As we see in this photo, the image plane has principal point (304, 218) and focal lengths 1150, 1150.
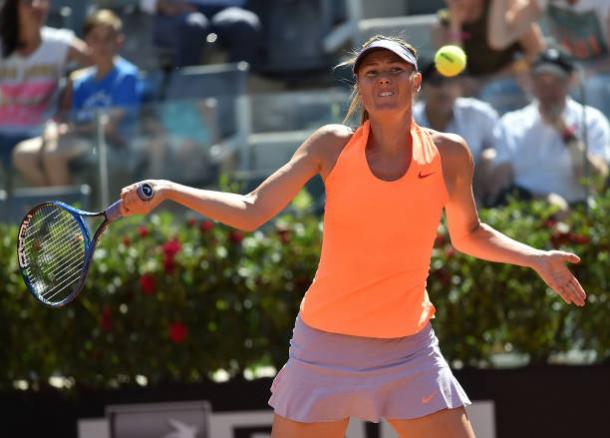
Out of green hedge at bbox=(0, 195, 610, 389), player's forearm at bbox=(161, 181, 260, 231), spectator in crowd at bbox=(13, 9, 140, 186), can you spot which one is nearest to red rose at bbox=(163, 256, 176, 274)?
green hedge at bbox=(0, 195, 610, 389)

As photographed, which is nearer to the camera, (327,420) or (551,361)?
(327,420)

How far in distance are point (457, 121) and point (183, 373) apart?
1.88 m

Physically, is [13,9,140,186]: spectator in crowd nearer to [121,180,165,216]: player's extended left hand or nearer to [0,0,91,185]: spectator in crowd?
[0,0,91,185]: spectator in crowd

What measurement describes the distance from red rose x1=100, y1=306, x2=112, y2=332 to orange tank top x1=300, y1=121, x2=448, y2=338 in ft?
6.81

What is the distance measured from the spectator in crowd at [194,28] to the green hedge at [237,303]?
2422mm

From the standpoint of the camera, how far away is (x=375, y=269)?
11.2ft

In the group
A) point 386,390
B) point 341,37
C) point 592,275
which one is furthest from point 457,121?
point 386,390

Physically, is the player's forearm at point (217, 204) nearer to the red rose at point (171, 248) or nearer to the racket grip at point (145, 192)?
the racket grip at point (145, 192)

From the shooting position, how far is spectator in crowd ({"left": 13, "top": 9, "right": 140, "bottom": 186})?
233 inches

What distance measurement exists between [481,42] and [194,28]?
2054 mm

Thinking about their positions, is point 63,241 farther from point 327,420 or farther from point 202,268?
point 202,268

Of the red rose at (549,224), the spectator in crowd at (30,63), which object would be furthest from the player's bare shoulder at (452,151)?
the spectator in crowd at (30,63)

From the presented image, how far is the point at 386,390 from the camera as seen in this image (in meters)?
3.41

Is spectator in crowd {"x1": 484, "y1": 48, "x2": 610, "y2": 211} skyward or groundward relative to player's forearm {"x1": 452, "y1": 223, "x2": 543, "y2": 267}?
skyward
